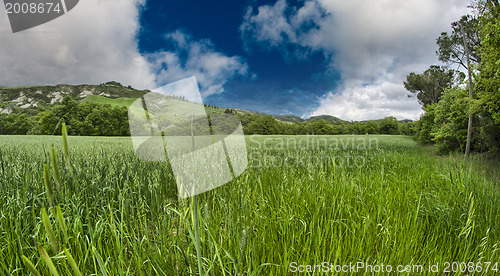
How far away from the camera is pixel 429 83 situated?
138ft

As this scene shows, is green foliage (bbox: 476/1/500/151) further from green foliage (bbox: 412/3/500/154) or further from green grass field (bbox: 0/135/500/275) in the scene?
green grass field (bbox: 0/135/500/275)

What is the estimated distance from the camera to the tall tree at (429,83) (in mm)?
39519

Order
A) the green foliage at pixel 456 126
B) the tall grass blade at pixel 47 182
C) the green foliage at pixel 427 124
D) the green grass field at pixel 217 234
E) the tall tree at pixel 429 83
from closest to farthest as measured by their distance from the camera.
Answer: the tall grass blade at pixel 47 182 → the green grass field at pixel 217 234 → the green foliage at pixel 456 126 → the green foliage at pixel 427 124 → the tall tree at pixel 429 83

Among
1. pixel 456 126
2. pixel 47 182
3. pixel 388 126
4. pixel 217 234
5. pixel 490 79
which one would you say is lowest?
pixel 217 234

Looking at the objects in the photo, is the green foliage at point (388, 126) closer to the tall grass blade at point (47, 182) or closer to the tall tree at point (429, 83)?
the tall tree at point (429, 83)

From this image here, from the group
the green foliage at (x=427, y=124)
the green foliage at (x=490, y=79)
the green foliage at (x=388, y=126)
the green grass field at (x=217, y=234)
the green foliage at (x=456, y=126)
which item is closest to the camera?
the green grass field at (x=217, y=234)

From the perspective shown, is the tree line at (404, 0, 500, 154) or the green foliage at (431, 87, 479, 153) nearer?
the tree line at (404, 0, 500, 154)

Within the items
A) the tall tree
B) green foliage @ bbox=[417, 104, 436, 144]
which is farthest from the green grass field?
the tall tree

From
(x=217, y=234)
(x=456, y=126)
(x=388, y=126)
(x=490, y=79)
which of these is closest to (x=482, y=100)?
(x=490, y=79)

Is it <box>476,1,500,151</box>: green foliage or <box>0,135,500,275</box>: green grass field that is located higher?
<box>476,1,500,151</box>: green foliage

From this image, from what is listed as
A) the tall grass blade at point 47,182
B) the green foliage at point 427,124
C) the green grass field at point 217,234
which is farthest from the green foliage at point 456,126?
the tall grass blade at point 47,182

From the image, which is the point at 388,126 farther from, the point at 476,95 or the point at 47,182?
the point at 47,182

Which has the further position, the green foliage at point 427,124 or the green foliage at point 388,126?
the green foliage at point 388,126

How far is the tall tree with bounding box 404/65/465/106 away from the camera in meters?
39.5
